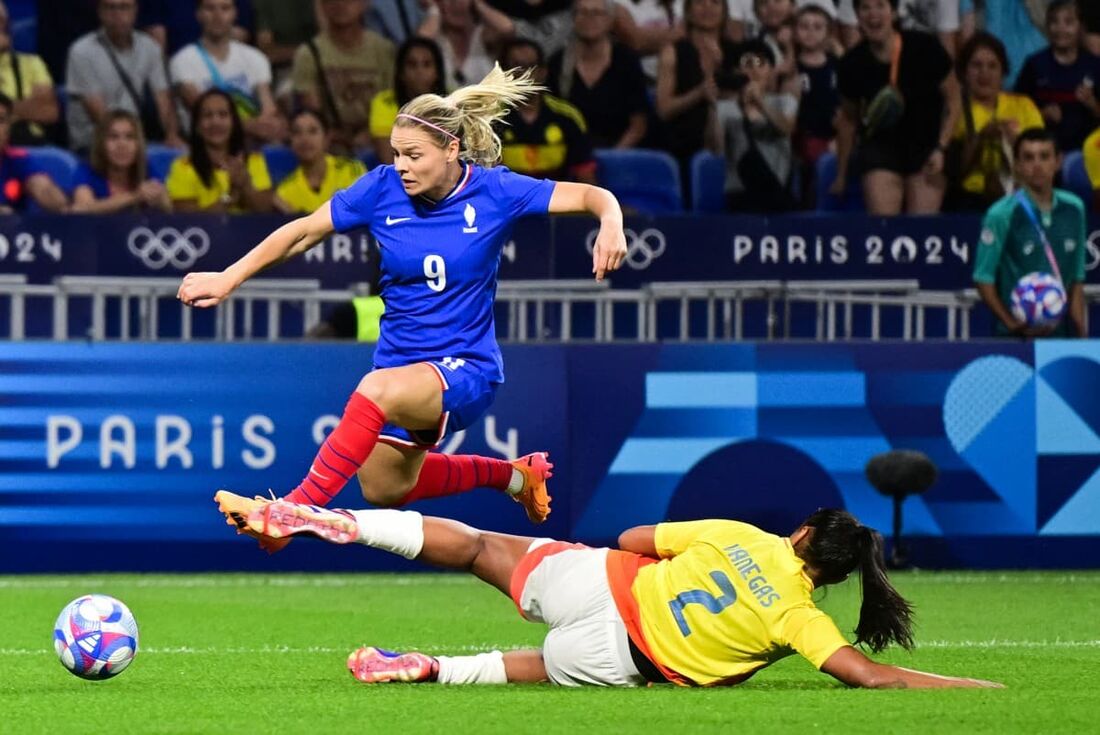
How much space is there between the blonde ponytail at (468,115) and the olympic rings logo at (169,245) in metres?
5.96

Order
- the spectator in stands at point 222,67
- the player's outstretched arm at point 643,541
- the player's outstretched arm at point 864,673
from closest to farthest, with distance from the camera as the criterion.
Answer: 1. the player's outstretched arm at point 864,673
2. the player's outstretched arm at point 643,541
3. the spectator in stands at point 222,67

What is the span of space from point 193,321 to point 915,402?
485 cm

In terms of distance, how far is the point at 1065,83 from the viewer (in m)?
15.4

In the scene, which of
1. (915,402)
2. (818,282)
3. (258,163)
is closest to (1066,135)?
(818,282)

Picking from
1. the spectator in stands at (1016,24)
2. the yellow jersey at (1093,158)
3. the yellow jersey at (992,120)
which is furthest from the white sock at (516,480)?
the spectator in stands at (1016,24)

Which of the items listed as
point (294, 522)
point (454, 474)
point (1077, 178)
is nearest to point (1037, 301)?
point (1077, 178)

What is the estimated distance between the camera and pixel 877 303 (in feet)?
44.2

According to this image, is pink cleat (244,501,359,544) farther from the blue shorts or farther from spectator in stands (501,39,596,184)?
spectator in stands (501,39,596,184)

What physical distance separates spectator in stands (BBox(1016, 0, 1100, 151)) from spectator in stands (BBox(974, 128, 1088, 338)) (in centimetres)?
294

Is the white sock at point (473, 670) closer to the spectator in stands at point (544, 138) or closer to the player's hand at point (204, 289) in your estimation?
the player's hand at point (204, 289)

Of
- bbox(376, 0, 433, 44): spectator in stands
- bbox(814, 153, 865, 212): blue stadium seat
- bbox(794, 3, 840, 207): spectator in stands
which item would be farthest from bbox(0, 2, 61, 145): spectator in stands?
bbox(814, 153, 865, 212): blue stadium seat

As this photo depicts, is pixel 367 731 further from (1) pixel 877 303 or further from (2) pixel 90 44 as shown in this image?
(2) pixel 90 44

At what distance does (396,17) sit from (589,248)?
277cm

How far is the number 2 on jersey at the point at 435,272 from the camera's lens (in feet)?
25.1
